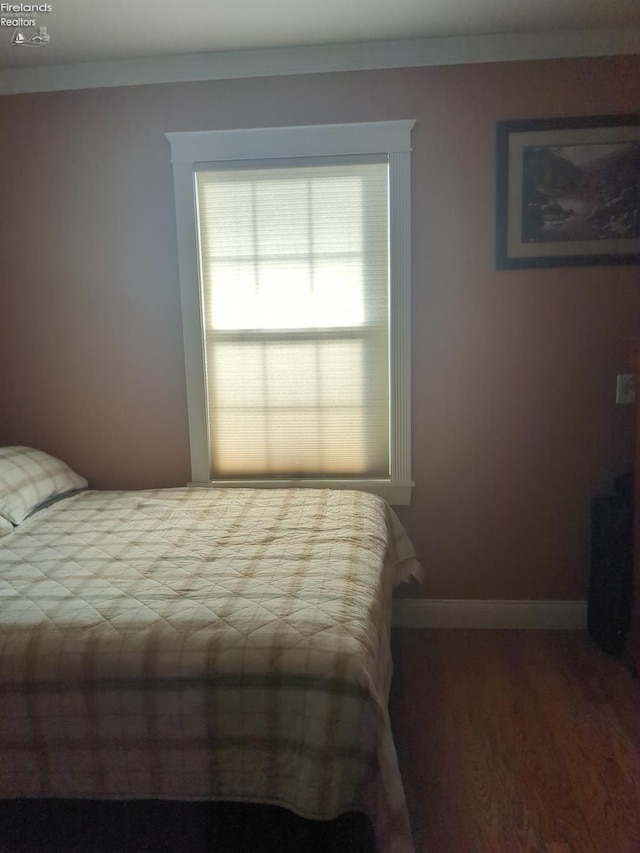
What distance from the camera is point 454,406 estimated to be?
2646 mm

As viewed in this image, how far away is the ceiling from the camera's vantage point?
211cm

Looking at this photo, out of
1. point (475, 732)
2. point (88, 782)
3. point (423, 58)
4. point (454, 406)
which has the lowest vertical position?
point (475, 732)

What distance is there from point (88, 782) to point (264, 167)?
87.3 inches

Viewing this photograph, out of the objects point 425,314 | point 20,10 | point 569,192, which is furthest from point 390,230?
point 20,10

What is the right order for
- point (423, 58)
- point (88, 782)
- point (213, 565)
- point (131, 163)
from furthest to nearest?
point (131, 163) < point (423, 58) < point (213, 565) < point (88, 782)

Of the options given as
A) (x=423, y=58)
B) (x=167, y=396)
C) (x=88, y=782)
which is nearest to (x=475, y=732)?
(x=88, y=782)

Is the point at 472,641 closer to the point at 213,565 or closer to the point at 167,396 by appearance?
the point at 213,565

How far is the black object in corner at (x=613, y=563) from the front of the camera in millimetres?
2428

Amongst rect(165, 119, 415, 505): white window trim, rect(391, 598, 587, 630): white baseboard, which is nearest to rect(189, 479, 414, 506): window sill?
rect(165, 119, 415, 505): white window trim

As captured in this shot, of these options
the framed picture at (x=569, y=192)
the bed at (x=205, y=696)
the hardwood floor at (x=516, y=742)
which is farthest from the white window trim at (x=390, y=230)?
the bed at (x=205, y=696)

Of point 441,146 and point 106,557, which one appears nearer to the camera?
point 106,557

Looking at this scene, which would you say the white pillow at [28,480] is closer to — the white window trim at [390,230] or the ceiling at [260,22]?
the white window trim at [390,230]

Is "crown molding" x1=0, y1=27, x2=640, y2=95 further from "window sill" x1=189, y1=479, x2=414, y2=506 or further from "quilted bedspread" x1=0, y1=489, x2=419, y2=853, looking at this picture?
"quilted bedspread" x1=0, y1=489, x2=419, y2=853

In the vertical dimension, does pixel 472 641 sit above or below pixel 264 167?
below
